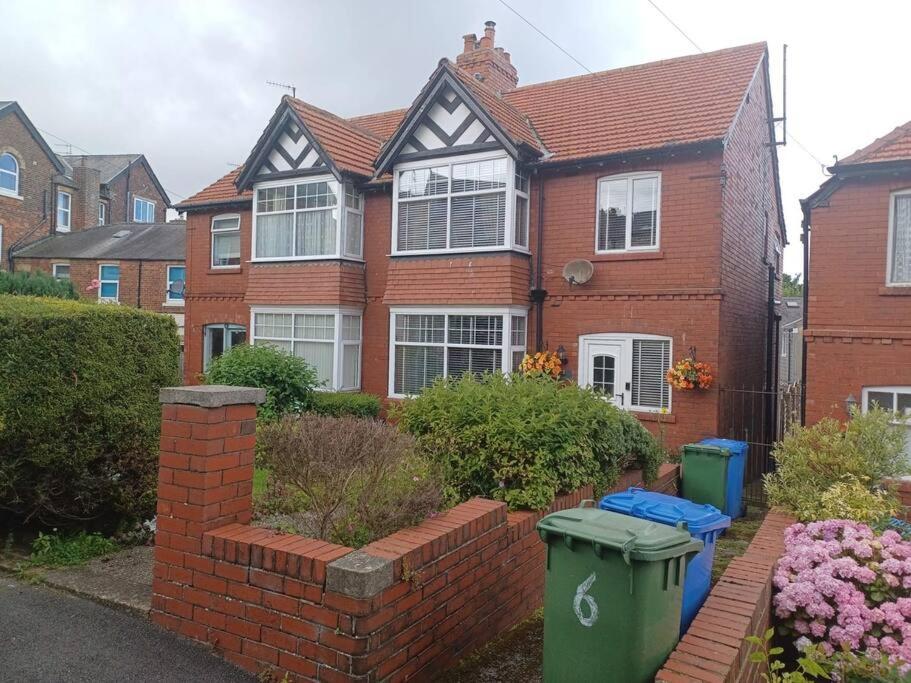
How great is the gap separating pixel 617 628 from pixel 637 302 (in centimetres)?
952

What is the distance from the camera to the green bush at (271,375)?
12.9 meters

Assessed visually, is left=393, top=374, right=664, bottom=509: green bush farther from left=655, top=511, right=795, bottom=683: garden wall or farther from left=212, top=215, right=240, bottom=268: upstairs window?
left=212, top=215, right=240, bottom=268: upstairs window

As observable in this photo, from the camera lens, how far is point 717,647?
133 inches

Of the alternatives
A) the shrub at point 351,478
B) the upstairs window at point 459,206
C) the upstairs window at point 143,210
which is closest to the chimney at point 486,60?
the upstairs window at point 459,206

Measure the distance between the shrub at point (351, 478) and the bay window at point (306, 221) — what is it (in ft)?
34.5

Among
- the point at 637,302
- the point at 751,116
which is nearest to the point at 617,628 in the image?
the point at 637,302

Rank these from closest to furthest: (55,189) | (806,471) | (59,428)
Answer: (59,428) < (806,471) < (55,189)

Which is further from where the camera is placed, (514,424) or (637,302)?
(637,302)

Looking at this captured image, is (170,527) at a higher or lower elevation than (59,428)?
lower

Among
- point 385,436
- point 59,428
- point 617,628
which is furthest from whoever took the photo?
point 59,428

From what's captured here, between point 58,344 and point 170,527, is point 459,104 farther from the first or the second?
point 170,527

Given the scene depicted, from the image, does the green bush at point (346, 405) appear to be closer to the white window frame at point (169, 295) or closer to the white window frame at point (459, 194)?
the white window frame at point (459, 194)

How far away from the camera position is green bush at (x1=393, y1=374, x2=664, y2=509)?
17.8 feet

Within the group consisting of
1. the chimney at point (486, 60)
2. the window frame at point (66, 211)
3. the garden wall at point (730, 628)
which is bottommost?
the garden wall at point (730, 628)
